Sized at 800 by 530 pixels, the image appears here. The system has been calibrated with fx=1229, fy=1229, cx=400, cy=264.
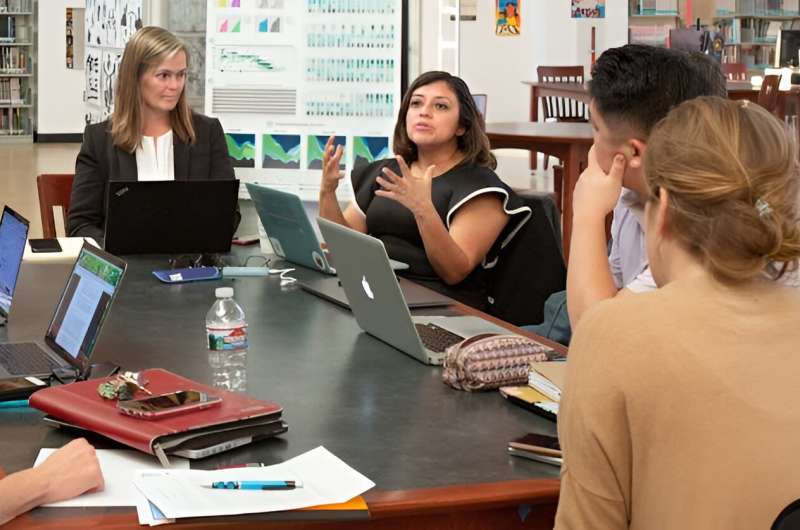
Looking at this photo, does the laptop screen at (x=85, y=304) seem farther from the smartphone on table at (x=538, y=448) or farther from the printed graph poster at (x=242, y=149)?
the printed graph poster at (x=242, y=149)

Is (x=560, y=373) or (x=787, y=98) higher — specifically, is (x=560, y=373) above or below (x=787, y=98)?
below

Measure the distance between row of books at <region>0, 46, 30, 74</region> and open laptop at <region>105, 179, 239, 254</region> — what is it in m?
12.6

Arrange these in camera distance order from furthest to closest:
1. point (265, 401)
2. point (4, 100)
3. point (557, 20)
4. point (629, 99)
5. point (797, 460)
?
point (4, 100), point (557, 20), point (629, 99), point (265, 401), point (797, 460)

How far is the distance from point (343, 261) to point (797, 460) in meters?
1.40

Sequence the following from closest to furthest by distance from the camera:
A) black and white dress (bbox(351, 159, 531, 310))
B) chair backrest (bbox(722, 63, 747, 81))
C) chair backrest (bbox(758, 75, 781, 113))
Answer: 1. black and white dress (bbox(351, 159, 531, 310))
2. chair backrest (bbox(758, 75, 781, 113))
3. chair backrest (bbox(722, 63, 747, 81))

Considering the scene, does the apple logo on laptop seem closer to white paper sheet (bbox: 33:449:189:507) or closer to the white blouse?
white paper sheet (bbox: 33:449:189:507)

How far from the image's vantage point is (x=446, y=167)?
3.64 m

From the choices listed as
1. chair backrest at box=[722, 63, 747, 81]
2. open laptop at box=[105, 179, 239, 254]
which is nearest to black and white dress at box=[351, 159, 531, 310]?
open laptop at box=[105, 179, 239, 254]

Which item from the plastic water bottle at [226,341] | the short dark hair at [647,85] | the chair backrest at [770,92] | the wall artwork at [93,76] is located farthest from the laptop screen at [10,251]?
the chair backrest at [770,92]

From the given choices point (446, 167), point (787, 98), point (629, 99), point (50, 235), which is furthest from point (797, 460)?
point (787, 98)

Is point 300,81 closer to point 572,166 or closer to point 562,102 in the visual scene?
point 572,166

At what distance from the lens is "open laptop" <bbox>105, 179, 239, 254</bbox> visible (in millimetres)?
3434

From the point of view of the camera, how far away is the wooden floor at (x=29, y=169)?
9102mm

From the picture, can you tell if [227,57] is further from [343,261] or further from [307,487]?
[307,487]
